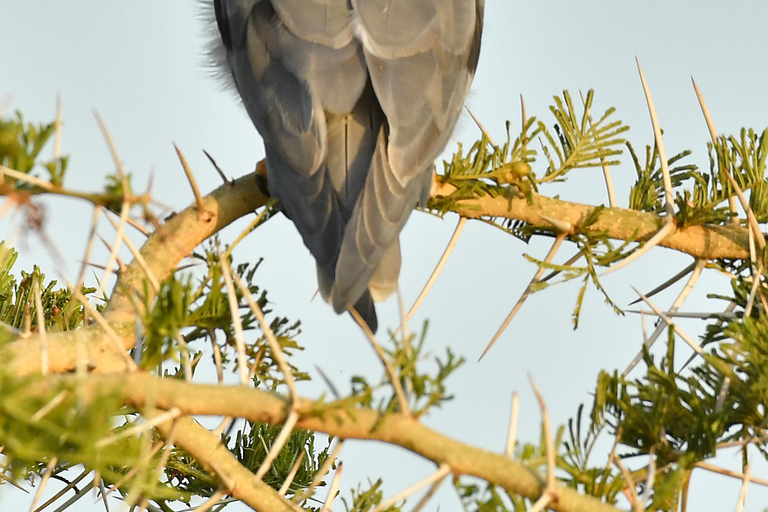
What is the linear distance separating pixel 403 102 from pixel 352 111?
15 centimetres

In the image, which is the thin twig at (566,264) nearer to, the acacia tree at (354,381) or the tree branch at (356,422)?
the acacia tree at (354,381)

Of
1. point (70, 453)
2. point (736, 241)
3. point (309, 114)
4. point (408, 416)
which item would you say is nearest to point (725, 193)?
point (736, 241)

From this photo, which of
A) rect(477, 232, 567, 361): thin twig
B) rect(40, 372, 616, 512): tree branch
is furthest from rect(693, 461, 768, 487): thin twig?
rect(477, 232, 567, 361): thin twig

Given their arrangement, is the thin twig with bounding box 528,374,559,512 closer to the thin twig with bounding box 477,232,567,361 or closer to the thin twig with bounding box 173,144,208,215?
the thin twig with bounding box 477,232,567,361

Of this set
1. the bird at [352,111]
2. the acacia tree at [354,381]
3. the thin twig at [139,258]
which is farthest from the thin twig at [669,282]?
the thin twig at [139,258]

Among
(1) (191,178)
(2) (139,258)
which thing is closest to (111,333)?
(2) (139,258)

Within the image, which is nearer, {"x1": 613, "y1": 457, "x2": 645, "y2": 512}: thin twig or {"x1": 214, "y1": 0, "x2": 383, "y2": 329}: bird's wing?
{"x1": 613, "y1": 457, "x2": 645, "y2": 512}: thin twig

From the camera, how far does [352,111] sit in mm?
2576

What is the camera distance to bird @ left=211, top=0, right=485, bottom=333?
2.31 metres

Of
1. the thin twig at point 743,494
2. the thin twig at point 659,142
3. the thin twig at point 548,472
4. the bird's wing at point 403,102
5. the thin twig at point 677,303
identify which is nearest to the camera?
the thin twig at point 548,472

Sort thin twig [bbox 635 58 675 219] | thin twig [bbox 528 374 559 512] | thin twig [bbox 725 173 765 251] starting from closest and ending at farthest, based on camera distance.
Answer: thin twig [bbox 528 374 559 512]
thin twig [bbox 725 173 765 251]
thin twig [bbox 635 58 675 219]

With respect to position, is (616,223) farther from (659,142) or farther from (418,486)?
(418,486)

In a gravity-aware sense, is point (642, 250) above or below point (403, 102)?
below

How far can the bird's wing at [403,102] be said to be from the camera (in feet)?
7.43
